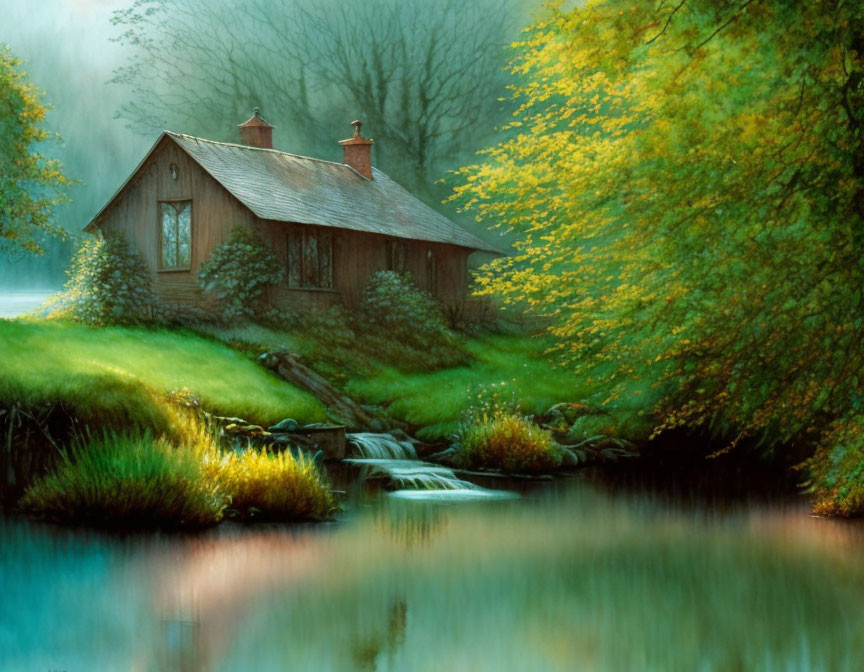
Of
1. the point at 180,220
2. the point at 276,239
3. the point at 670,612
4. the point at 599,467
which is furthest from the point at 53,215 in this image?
the point at 670,612

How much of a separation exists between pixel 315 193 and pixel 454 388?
6.45 m

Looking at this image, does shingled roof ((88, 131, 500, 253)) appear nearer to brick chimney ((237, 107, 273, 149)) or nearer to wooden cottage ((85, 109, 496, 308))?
wooden cottage ((85, 109, 496, 308))

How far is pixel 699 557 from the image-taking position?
9820 millimetres

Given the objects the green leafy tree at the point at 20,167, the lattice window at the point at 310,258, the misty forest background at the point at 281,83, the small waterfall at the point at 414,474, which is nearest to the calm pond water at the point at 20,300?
the misty forest background at the point at 281,83

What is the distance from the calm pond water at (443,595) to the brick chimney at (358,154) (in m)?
16.8

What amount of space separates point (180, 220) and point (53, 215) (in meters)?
3.79

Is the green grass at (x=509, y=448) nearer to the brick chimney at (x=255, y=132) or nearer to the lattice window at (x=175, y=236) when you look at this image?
the lattice window at (x=175, y=236)

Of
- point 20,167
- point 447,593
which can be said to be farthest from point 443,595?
point 20,167

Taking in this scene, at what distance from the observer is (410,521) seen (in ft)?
37.4

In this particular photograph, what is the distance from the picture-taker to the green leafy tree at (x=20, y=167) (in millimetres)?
20594

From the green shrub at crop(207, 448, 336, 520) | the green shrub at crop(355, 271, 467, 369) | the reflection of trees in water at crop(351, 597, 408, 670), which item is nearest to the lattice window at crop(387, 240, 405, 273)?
the green shrub at crop(355, 271, 467, 369)

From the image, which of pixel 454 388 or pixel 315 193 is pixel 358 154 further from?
pixel 454 388

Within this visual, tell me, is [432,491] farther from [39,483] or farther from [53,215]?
[53,215]

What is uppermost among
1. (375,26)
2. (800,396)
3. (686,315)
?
(375,26)
